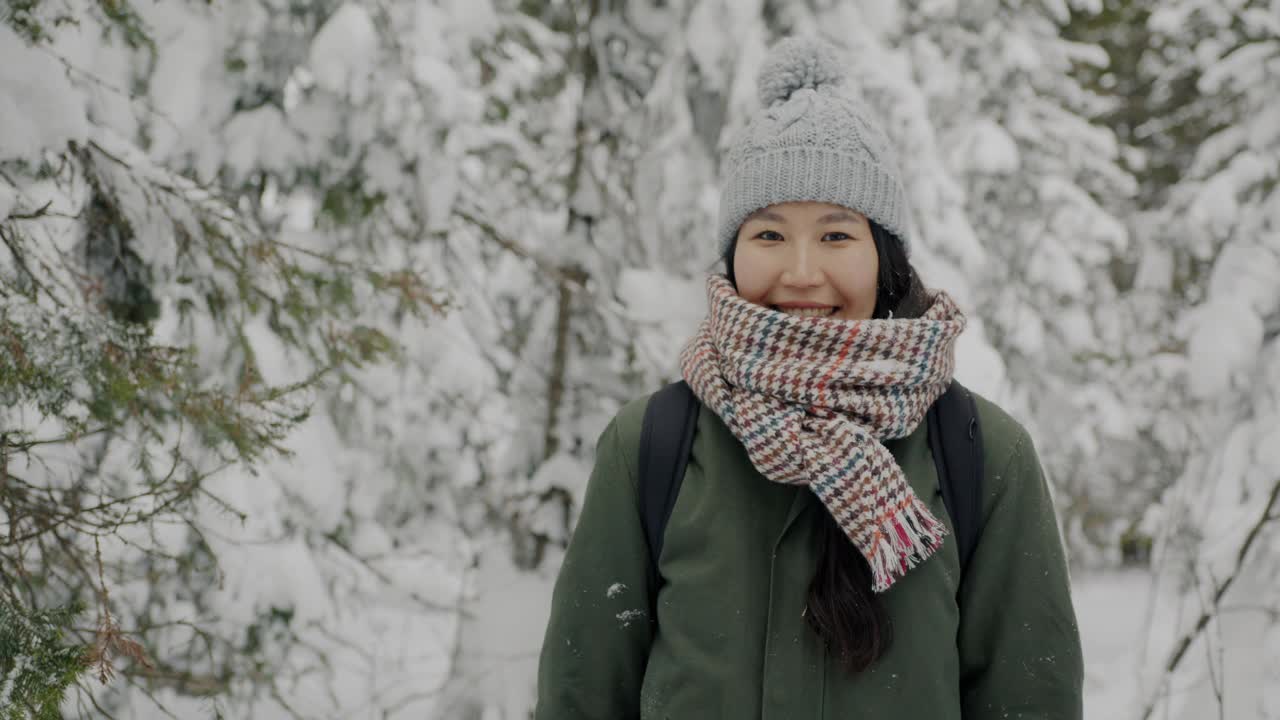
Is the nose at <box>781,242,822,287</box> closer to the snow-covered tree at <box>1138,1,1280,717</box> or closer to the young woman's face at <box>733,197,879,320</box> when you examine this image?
the young woman's face at <box>733,197,879,320</box>

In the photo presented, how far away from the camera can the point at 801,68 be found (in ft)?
7.23

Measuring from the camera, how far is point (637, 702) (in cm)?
204

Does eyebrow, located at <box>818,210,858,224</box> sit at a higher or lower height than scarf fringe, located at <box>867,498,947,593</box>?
higher

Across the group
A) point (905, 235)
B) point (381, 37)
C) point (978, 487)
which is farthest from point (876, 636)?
point (381, 37)

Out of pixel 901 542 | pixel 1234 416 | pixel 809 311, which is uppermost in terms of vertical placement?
pixel 1234 416

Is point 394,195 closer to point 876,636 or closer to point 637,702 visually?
point 637,702

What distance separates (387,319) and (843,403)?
367cm

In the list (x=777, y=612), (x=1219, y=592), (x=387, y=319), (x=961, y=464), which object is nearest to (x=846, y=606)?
(x=777, y=612)

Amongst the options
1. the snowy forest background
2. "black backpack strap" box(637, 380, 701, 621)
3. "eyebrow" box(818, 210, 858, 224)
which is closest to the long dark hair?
"black backpack strap" box(637, 380, 701, 621)

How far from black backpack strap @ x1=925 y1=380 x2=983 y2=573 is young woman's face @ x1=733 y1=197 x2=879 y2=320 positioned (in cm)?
30

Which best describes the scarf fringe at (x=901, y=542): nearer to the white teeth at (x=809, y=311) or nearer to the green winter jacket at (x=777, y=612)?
the green winter jacket at (x=777, y=612)

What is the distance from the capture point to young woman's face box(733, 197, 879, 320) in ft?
6.70

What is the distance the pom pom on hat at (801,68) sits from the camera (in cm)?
221

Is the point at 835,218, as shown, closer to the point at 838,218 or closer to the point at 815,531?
the point at 838,218
